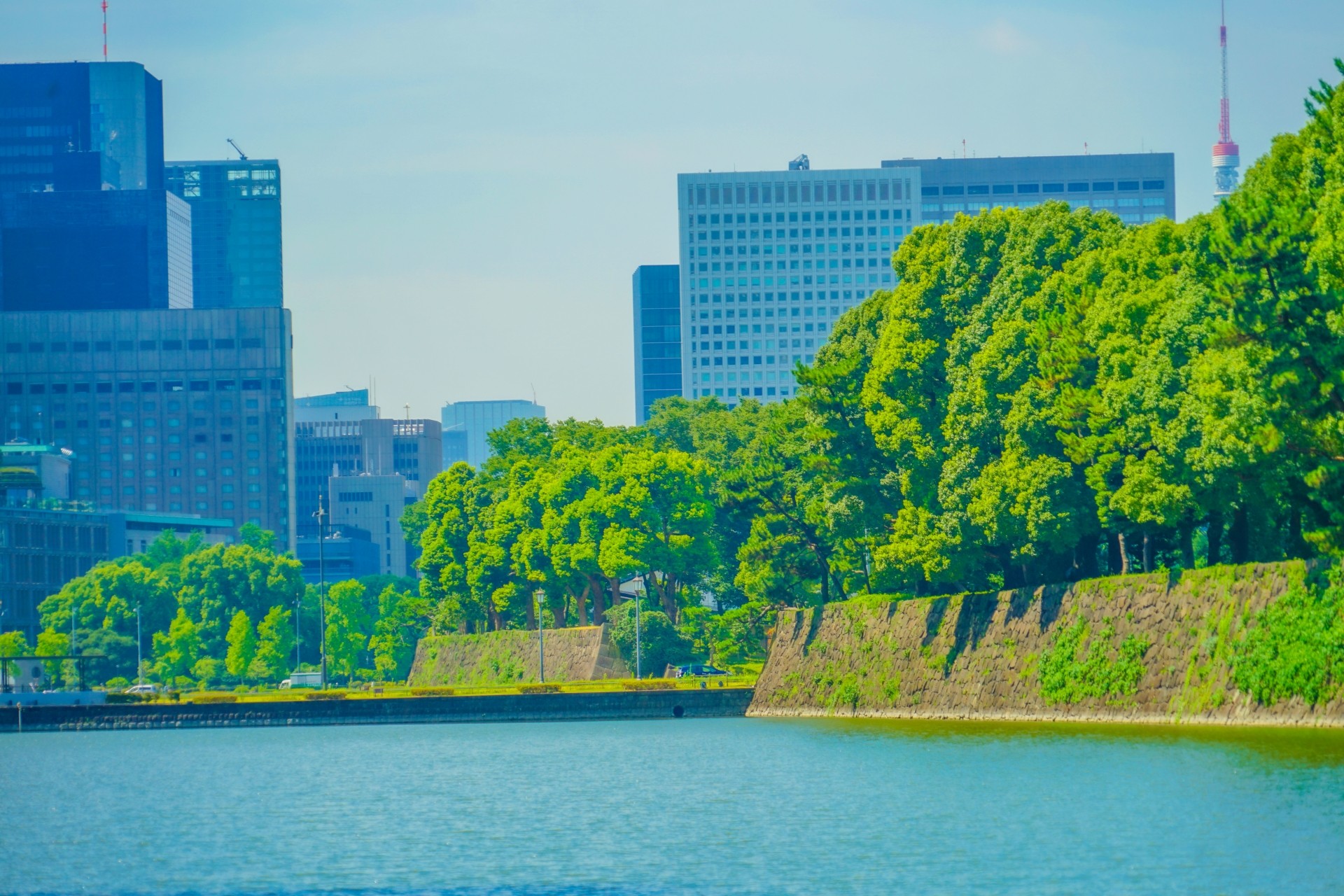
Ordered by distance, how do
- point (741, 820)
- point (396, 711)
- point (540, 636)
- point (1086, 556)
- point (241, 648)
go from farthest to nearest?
point (241, 648), point (540, 636), point (396, 711), point (1086, 556), point (741, 820)

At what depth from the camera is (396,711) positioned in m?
108

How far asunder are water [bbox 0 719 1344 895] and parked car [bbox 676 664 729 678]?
4080cm

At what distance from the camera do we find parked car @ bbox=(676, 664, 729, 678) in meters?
115

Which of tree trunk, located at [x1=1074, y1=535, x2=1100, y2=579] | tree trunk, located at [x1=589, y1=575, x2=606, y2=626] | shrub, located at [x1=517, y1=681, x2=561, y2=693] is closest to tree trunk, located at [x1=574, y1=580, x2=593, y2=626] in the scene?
tree trunk, located at [x1=589, y1=575, x2=606, y2=626]

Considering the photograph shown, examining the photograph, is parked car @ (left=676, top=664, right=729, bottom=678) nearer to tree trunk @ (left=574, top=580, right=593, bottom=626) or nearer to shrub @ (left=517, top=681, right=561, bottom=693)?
shrub @ (left=517, top=681, right=561, bottom=693)

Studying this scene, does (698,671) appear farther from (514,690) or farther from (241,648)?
(241,648)

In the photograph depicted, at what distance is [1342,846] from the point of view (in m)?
34.9

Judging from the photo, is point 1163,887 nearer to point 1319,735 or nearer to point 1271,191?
point 1319,735

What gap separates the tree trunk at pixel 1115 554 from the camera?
75875 millimetres

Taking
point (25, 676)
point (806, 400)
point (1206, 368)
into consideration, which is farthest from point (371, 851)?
point (25, 676)

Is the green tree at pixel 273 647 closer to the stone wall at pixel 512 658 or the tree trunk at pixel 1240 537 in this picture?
the stone wall at pixel 512 658

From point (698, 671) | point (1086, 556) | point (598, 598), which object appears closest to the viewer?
point (1086, 556)

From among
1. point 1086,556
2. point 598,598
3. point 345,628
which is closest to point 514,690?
point 598,598

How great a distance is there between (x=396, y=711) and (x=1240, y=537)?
54.7 metres
